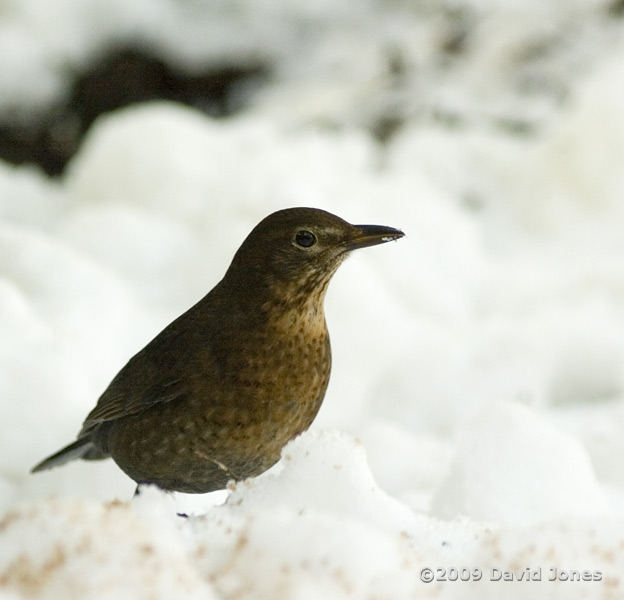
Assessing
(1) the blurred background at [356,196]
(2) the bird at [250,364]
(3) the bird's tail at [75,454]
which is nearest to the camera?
(2) the bird at [250,364]

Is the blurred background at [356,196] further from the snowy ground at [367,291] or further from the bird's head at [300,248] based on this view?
the bird's head at [300,248]

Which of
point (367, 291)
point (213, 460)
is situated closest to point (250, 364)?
point (213, 460)

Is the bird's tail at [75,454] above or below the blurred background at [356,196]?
above

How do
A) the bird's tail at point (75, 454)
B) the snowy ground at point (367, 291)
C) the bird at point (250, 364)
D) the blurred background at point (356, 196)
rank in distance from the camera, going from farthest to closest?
1. the blurred background at point (356, 196)
2. the bird's tail at point (75, 454)
3. the bird at point (250, 364)
4. the snowy ground at point (367, 291)

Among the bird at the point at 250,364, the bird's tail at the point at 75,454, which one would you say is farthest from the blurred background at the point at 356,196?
the bird at the point at 250,364

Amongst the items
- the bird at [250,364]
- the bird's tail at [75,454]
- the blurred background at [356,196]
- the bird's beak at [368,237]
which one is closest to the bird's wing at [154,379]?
the bird at [250,364]

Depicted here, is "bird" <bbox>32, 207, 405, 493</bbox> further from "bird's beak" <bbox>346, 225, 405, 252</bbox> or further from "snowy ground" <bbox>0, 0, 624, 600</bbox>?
"snowy ground" <bbox>0, 0, 624, 600</bbox>

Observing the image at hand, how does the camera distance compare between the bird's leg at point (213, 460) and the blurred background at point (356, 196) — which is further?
the blurred background at point (356, 196)

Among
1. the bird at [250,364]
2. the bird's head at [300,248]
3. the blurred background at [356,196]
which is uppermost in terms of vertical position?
the bird's head at [300,248]

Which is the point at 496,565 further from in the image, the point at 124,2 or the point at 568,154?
the point at 124,2
